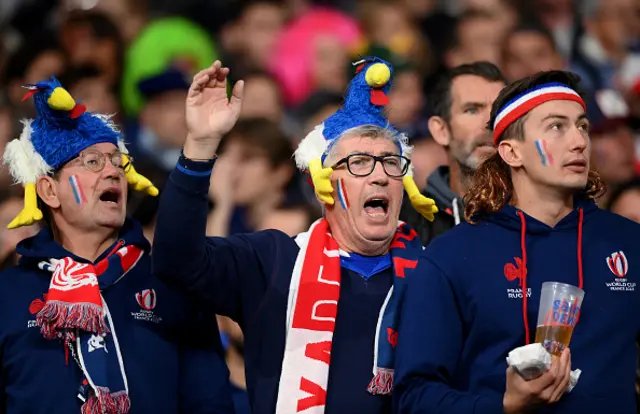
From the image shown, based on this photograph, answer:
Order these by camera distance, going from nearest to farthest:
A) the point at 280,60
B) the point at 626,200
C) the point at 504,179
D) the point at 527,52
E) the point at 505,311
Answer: the point at 505,311 → the point at 504,179 → the point at 626,200 → the point at 527,52 → the point at 280,60

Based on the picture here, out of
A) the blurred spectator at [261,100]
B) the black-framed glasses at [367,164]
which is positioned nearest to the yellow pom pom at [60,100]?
the black-framed glasses at [367,164]

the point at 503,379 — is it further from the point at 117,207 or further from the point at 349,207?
the point at 117,207

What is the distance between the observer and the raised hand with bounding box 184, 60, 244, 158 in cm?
490

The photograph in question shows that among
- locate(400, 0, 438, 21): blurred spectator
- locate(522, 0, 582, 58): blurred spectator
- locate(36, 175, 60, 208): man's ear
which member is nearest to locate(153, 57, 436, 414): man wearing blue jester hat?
locate(36, 175, 60, 208): man's ear

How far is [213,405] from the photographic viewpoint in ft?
17.5

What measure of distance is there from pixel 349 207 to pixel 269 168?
285 cm

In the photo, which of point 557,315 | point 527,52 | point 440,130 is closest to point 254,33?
point 527,52

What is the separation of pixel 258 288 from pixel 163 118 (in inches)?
154

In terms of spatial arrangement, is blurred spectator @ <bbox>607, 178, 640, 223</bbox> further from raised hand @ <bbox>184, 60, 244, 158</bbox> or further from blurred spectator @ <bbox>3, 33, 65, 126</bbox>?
blurred spectator @ <bbox>3, 33, 65, 126</bbox>

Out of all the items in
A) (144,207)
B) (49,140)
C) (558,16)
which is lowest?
(144,207)

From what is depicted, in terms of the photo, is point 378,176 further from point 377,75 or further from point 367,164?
point 377,75

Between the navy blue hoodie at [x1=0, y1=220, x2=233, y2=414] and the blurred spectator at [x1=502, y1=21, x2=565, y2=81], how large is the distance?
166 inches

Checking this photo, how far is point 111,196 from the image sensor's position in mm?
5488

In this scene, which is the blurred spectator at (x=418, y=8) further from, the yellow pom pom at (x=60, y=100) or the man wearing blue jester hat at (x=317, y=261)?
the yellow pom pom at (x=60, y=100)
